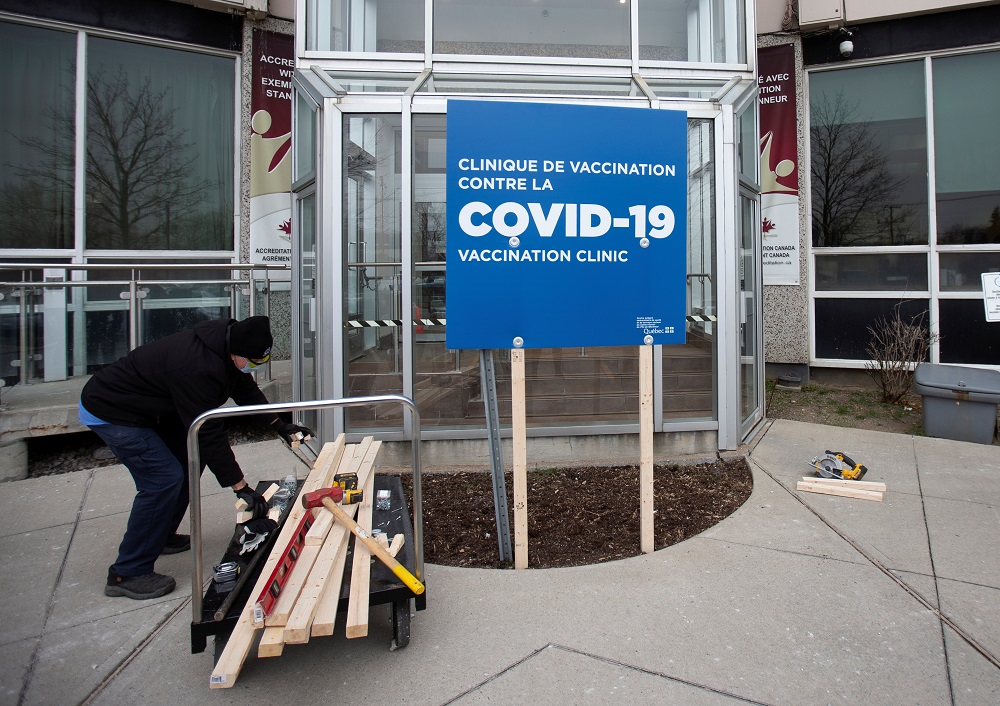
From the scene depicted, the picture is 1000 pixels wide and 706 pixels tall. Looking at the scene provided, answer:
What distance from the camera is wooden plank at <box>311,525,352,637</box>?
8.63 feet

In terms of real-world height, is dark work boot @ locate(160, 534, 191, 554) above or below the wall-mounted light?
below

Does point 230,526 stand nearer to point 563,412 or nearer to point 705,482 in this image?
point 563,412

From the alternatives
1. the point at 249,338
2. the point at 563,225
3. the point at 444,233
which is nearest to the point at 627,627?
the point at 563,225

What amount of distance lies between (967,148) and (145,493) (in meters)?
10.0

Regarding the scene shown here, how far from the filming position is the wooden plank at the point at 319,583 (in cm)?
258

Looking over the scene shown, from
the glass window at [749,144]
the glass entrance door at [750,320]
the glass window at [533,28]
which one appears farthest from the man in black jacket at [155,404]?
the glass window at [749,144]

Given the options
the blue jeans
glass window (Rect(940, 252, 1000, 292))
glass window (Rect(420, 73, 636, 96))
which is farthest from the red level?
glass window (Rect(940, 252, 1000, 292))

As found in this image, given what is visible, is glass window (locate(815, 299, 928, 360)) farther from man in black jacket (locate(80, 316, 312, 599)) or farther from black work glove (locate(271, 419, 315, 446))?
man in black jacket (locate(80, 316, 312, 599))

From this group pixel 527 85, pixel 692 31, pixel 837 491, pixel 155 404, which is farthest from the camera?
pixel 692 31

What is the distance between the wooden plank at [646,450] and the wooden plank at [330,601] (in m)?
1.79

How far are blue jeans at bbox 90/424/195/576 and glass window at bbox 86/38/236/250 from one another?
5741 mm

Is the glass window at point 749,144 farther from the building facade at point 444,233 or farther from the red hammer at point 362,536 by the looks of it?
the red hammer at point 362,536

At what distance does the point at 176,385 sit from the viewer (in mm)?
3457

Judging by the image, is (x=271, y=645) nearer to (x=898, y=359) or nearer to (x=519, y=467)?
(x=519, y=467)
